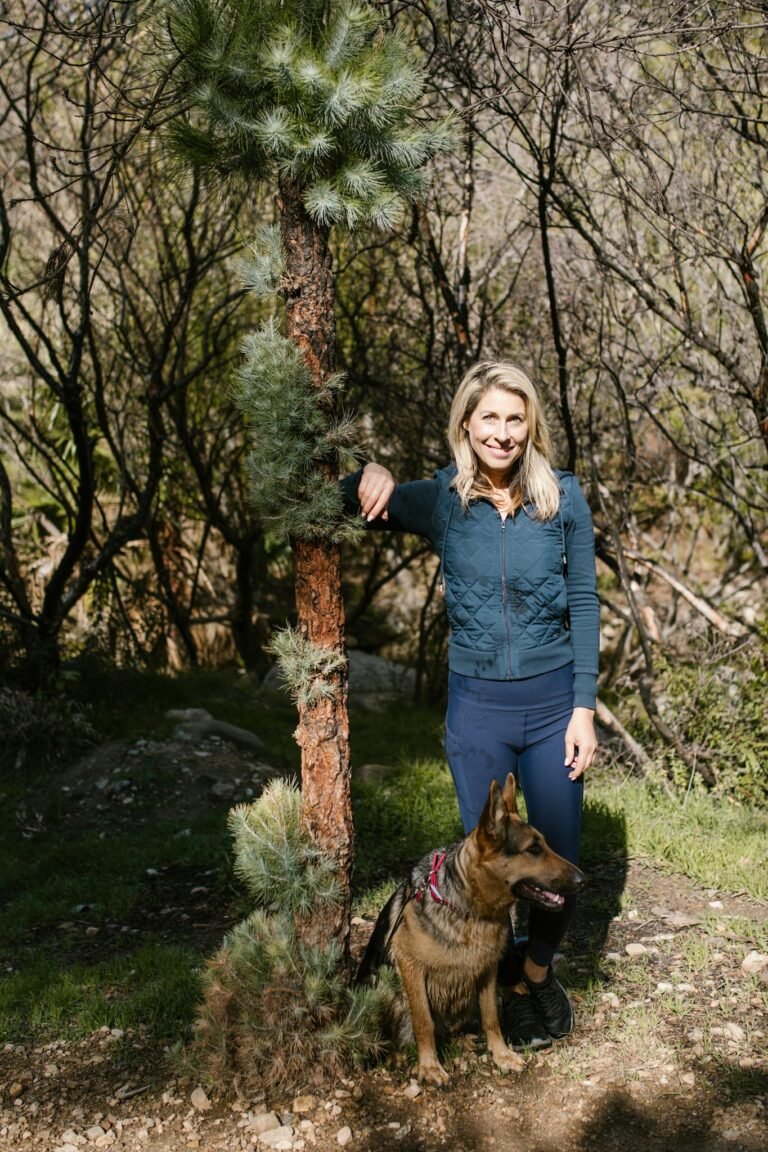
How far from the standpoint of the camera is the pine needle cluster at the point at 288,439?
133 inches

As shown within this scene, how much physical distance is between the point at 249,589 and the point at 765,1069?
25.4ft

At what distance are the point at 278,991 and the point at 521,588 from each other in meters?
1.55

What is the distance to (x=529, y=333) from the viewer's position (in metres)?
7.58

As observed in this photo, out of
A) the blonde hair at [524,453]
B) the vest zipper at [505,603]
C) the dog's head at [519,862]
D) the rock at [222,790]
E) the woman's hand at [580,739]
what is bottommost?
the rock at [222,790]

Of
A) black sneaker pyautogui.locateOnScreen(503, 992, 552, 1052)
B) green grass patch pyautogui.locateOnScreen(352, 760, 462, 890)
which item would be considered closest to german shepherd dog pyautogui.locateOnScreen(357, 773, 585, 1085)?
black sneaker pyautogui.locateOnScreen(503, 992, 552, 1052)

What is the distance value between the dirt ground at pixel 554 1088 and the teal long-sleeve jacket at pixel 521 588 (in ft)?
4.30

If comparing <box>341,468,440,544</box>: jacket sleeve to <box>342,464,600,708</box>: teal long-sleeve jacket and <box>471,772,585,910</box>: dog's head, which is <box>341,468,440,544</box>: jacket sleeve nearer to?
<box>342,464,600,708</box>: teal long-sleeve jacket

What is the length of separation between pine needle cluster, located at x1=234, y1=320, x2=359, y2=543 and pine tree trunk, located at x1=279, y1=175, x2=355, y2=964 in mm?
73

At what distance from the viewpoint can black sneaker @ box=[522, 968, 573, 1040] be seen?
382 cm

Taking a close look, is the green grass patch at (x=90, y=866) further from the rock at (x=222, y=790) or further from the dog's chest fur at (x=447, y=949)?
the dog's chest fur at (x=447, y=949)

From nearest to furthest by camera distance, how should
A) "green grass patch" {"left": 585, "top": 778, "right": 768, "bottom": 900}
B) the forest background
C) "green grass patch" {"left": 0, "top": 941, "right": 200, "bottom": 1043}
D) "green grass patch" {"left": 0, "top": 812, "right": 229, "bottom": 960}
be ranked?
"green grass patch" {"left": 0, "top": 941, "right": 200, "bottom": 1043} → "green grass patch" {"left": 585, "top": 778, "right": 768, "bottom": 900} → "green grass patch" {"left": 0, "top": 812, "right": 229, "bottom": 960} → the forest background

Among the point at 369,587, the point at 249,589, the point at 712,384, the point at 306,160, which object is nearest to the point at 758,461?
the point at 712,384

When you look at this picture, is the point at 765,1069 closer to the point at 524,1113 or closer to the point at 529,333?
the point at 524,1113

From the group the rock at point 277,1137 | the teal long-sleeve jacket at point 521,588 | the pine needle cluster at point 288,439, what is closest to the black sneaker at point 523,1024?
the rock at point 277,1137
